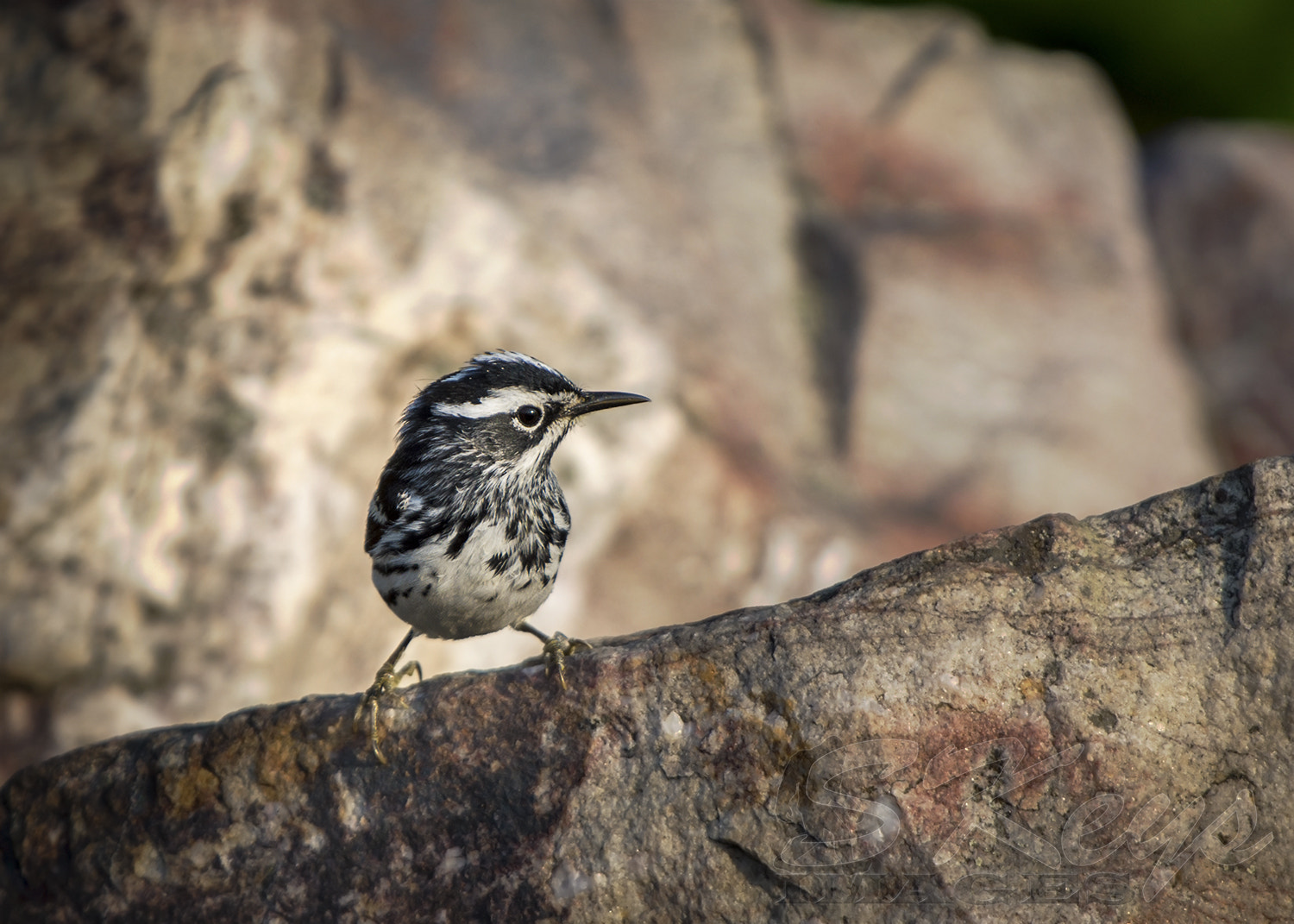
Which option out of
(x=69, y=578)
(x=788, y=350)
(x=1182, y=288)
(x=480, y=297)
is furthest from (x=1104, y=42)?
(x=69, y=578)

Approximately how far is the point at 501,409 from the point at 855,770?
7.99ft

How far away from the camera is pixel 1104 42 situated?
1208 cm

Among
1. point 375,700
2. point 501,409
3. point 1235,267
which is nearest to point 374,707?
point 375,700

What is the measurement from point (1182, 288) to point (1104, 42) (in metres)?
2.87

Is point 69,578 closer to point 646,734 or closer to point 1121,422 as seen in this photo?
point 646,734

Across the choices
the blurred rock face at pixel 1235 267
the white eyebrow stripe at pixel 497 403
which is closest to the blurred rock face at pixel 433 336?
the blurred rock face at pixel 1235 267

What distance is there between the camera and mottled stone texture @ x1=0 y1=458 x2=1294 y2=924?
367 cm

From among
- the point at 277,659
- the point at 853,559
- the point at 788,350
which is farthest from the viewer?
the point at 788,350

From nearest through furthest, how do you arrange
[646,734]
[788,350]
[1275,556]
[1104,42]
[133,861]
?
[1275,556] < [646,734] < [133,861] < [788,350] < [1104,42]

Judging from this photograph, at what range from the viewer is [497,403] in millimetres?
5266

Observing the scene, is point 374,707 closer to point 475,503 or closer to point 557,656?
point 557,656

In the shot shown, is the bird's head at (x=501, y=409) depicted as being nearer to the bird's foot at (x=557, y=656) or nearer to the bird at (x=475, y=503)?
the bird at (x=475, y=503)

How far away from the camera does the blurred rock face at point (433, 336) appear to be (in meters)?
7.76

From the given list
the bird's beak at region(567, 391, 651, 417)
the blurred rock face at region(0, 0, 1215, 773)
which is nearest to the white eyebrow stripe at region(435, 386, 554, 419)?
the bird's beak at region(567, 391, 651, 417)
